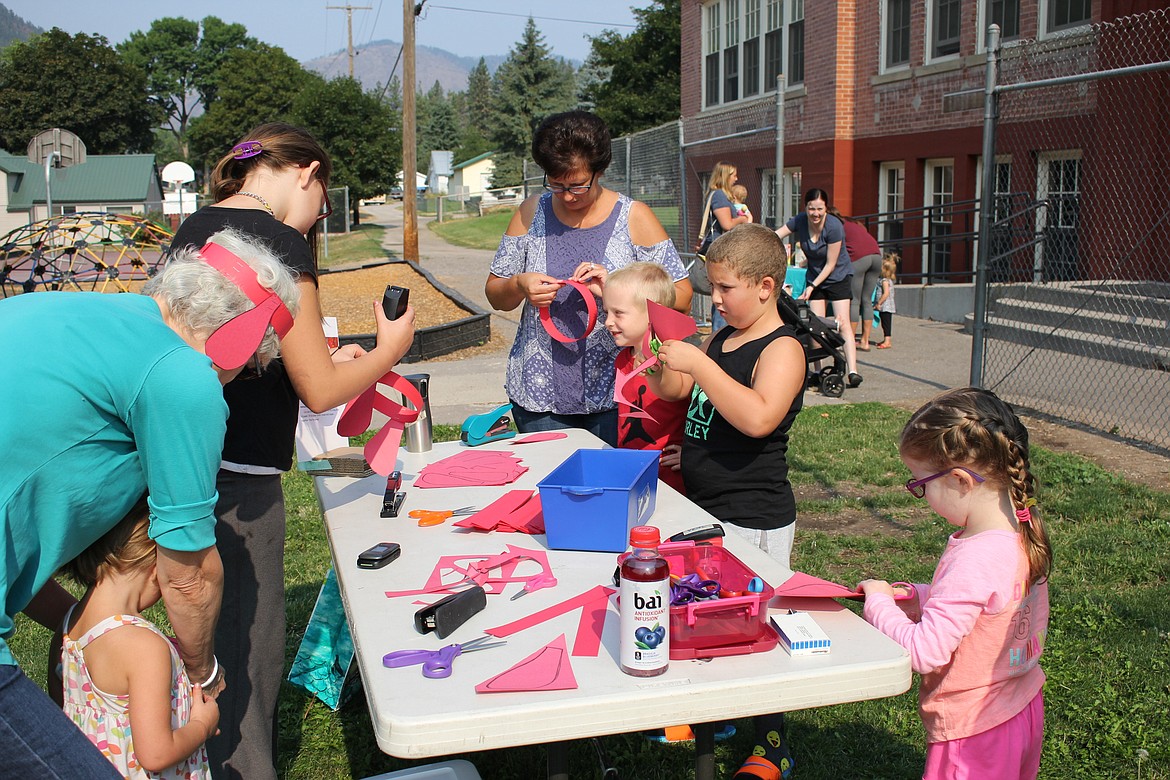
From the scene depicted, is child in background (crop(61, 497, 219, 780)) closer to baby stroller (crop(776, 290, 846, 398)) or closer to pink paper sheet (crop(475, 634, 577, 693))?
pink paper sheet (crop(475, 634, 577, 693))

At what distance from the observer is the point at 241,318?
2080 millimetres

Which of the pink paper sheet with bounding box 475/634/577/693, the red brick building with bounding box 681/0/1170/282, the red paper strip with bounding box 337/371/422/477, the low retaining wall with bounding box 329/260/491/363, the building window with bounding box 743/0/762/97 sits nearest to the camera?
the pink paper sheet with bounding box 475/634/577/693

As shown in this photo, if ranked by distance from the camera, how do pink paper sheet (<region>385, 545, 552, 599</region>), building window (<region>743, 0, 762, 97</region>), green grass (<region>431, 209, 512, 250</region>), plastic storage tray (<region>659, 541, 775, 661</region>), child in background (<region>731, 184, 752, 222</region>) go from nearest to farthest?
plastic storage tray (<region>659, 541, 775, 661</region>) → pink paper sheet (<region>385, 545, 552, 599</region>) → child in background (<region>731, 184, 752, 222</region>) → building window (<region>743, 0, 762, 97</region>) → green grass (<region>431, 209, 512, 250</region>)

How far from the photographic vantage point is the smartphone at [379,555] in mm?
2553

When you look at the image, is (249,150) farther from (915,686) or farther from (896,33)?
(896,33)

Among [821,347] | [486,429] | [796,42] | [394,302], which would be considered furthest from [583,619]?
[796,42]

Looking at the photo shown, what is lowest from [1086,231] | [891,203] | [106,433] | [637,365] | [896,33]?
[637,365]

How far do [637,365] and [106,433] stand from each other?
6.80ft

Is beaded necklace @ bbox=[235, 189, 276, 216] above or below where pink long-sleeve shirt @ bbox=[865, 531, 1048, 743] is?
above

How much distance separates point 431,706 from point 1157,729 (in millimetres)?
2846

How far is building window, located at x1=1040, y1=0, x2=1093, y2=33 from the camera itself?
12.9 m

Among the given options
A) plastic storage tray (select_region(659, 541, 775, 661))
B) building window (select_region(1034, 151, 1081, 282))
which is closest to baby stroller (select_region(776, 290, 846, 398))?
building window (select_region(1034, 151, 1081, 282))

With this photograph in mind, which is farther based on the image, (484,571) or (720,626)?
(484,571)

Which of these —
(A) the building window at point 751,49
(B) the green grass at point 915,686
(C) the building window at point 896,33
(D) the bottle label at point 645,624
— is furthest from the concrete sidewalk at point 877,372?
(A) the building window at point 751,49
